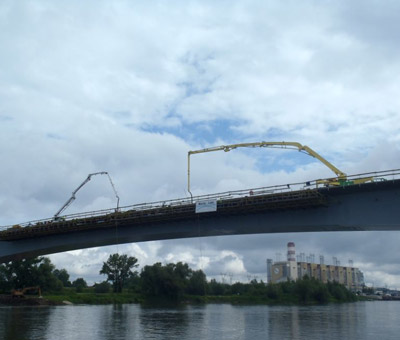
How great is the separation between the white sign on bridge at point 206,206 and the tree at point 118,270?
344ft

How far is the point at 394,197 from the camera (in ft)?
114

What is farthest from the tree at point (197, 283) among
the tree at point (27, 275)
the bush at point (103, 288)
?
the tree at point (27, 275)

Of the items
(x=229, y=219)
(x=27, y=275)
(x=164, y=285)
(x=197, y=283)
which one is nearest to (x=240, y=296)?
(x=197, y=283)

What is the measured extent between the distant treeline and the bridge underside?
5754 cm

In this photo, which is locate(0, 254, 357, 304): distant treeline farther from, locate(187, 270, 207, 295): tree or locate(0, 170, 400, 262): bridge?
locate(0, 170, 400, 262): bridge

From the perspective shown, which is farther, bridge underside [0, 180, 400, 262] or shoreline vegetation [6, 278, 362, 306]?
shoreline vegetation [6, 278, 362, 306]

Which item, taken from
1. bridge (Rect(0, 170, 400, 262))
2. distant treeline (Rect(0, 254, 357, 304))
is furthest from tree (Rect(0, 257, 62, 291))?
bridge (Rect(0, 170, 400, 262))

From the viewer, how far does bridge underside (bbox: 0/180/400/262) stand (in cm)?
3512

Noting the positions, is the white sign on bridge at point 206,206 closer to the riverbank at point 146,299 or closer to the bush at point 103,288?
the riverbank at point 146,299

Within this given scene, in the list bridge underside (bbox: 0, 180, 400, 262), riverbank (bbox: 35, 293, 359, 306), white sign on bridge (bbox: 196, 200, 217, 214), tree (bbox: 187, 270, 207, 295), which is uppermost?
white sign on bridge (bbox: 196, 200, 217, 214)

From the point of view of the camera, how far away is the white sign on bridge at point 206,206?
4247 centimetres

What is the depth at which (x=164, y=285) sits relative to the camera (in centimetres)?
11919

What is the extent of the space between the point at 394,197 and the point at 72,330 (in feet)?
101

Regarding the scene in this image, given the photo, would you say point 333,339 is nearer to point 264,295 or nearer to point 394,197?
point 394,197
